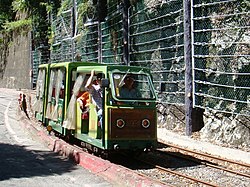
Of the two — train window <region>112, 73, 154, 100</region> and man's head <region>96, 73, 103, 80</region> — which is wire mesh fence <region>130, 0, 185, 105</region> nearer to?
train window <region>112, 73, 154, 100</region>

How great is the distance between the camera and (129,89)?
1053cm

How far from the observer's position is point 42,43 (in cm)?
4016

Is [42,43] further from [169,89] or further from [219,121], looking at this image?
[219,121]

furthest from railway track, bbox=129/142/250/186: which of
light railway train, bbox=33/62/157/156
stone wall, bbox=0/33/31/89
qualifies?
stone wall, bbox=0/33/31/89

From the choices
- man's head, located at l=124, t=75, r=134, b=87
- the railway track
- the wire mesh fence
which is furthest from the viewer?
the wire mesh fence

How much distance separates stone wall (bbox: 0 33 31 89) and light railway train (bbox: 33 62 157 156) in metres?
29.0

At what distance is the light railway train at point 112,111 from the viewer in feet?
33.4

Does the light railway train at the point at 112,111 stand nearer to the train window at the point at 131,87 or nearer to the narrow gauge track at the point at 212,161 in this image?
the train window at the point at 131,87

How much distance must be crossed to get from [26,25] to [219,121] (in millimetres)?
30578

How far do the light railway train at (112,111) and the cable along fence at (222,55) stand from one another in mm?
3552

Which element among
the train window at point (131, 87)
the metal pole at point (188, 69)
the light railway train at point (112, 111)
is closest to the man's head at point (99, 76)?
the light railway train at point (112, 111)

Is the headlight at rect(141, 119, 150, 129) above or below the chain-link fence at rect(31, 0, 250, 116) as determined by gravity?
below

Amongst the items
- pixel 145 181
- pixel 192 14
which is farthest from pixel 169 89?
pixel 145 181

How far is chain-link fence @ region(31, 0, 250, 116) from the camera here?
13508 millimetres
